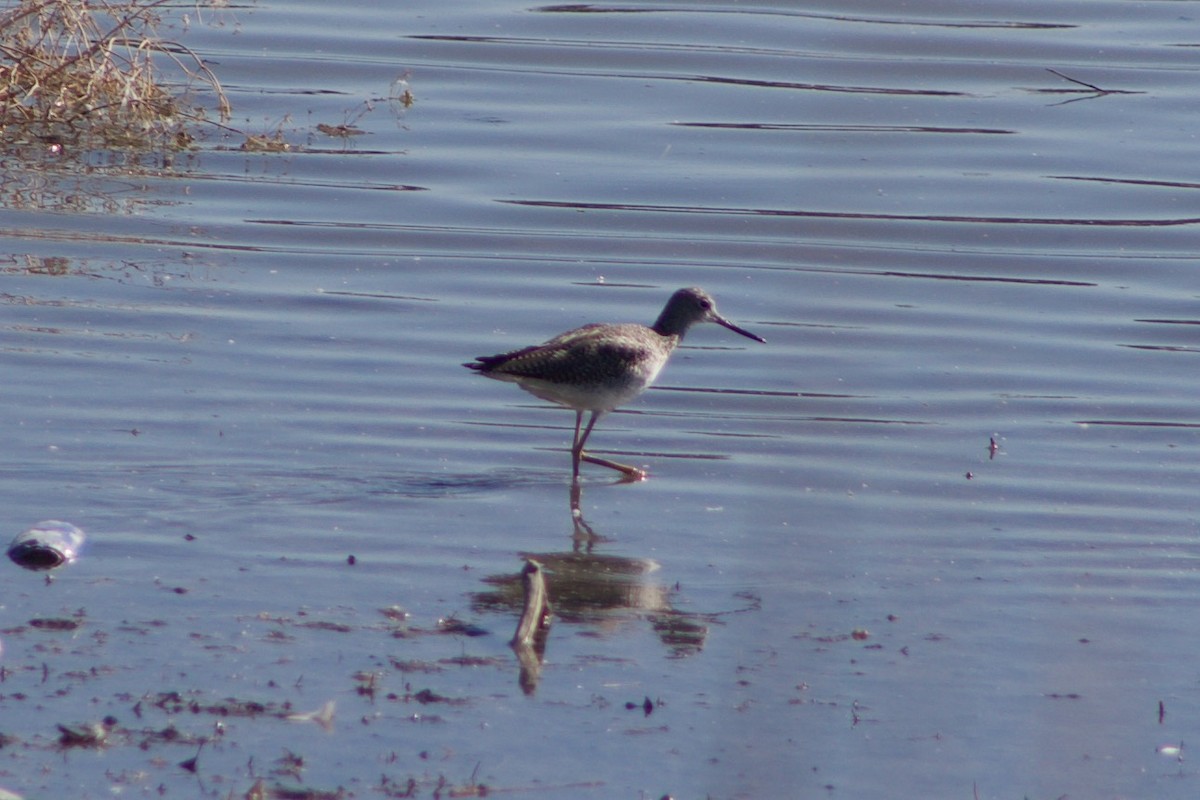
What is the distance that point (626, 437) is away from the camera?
8.73 meters

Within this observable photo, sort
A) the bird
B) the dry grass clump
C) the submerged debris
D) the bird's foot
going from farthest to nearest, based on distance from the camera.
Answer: the dry grass clump → the bird → the bird's foot → the submerged debris

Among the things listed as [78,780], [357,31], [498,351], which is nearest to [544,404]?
[498,351]

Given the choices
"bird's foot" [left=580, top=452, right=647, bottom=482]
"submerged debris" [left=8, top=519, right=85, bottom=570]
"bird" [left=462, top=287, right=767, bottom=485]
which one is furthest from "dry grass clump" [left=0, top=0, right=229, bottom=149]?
"submerged debris" [left=8, top=519, right=85, bottom=570]

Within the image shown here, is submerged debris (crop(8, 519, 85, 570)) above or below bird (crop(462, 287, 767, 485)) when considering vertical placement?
below

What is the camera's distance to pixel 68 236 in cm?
1123

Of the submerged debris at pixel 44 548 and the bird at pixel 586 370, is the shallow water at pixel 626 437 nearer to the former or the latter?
the submerged debris at pixel 44 548

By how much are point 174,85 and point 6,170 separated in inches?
112

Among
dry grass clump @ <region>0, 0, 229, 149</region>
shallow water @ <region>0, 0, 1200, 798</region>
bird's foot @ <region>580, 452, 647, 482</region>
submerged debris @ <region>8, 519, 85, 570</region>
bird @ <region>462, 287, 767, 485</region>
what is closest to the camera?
shallow water @ <region>0, 0, 1200, 798</region>

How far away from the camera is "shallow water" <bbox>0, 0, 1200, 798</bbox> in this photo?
5.09 meters

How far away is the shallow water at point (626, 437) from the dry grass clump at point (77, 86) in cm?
46

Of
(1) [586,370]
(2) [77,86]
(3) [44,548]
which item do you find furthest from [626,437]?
(2) [77,86]

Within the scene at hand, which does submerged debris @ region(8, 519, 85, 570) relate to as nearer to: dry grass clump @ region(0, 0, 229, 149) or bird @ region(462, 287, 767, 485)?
bird @ region(462, 287, 767, 485)

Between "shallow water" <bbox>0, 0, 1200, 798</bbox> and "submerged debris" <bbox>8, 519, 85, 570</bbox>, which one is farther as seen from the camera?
"submerged debris" <bbox>8, 519, 85, 570</bbox>

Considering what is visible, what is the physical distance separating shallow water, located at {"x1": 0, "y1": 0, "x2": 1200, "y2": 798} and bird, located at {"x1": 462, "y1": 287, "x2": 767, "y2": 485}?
0.24m
